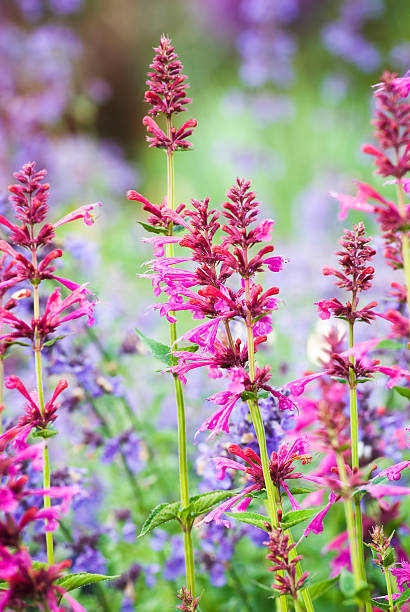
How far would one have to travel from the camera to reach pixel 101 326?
278 cm

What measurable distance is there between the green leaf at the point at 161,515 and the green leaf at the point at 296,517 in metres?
0.29

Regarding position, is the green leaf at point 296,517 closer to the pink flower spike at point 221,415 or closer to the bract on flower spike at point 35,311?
the pink flower spike at point 221,415

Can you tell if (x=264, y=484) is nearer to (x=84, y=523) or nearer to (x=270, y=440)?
(x=270, y=440)

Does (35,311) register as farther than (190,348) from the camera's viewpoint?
No

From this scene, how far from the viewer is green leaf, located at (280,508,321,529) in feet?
4.06

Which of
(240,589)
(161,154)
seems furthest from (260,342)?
(161,154)

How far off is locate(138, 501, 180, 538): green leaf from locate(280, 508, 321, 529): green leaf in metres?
0.29

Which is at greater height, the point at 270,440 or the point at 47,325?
the point at 47,325

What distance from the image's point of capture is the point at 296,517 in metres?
1.27

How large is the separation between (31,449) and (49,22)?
692cm

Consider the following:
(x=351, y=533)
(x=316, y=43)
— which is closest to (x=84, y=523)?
(x=351, y=533)

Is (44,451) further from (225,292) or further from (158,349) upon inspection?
(225,292)

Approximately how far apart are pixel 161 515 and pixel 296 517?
34cm

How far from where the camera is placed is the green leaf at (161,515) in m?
1.39
